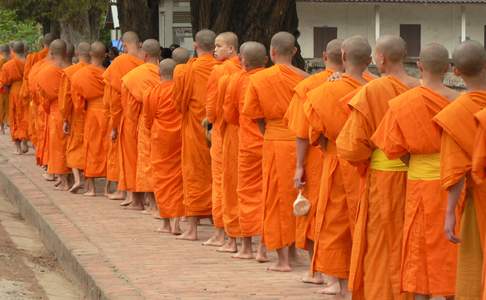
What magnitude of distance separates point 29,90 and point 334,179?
41.9ft

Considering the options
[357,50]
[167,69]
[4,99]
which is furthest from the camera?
[4,99]

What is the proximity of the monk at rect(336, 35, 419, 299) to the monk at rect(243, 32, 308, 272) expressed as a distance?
208cm

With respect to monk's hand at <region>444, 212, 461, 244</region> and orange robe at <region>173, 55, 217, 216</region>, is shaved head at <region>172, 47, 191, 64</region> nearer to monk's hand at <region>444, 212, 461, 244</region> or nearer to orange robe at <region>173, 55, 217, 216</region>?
orange robe at <region>173, 55, 217, 216</region>

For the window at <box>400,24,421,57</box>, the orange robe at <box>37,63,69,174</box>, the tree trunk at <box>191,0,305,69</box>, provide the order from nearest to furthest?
the tree trunk at <box>191,0,305,69</box>, the orange robe at <box>37,63,69,174</box>, the window at <box>400,24,421,57</box>

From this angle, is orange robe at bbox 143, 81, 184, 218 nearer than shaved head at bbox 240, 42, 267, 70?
No

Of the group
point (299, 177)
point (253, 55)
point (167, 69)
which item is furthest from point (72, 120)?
point (299, 177)

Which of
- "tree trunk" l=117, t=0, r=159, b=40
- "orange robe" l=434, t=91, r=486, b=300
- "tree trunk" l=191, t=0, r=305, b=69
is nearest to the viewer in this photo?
"orange robe" l=434, t=91, r=486, b=300

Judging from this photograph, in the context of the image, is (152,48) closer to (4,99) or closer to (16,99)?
(16,99)

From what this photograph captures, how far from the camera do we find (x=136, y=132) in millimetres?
15578

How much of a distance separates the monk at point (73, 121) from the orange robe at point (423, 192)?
9355 millimetres

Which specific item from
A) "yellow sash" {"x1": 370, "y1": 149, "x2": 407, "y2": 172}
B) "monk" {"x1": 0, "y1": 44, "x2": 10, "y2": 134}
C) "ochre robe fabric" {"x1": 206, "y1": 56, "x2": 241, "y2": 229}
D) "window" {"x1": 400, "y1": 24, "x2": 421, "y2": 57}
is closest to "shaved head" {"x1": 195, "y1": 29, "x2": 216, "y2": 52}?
"ochre robe fabric" {"x1": 206, "y1": 56, "x2": 241, "y2": 229}

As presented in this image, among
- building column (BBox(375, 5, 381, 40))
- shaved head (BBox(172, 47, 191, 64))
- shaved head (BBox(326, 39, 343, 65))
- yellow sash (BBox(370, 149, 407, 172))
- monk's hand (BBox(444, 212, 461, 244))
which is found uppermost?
shaved head (BBox(326, 39, 343, 65))

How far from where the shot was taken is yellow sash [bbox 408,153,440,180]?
800cm

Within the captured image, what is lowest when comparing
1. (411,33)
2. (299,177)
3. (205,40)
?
(411,33)
